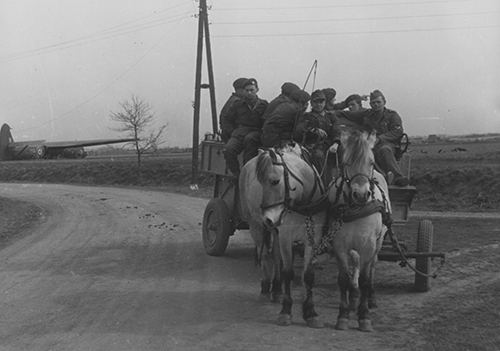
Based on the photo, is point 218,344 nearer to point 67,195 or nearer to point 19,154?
point 67,195

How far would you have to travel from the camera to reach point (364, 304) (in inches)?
233

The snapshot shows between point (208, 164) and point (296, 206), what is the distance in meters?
4.79

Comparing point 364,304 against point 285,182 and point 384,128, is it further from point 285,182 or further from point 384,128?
point 384,128

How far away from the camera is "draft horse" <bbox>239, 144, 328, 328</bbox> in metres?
5.80

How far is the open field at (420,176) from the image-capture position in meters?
21.0

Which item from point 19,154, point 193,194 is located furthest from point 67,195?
point 19,154

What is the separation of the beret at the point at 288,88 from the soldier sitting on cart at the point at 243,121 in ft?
2.61

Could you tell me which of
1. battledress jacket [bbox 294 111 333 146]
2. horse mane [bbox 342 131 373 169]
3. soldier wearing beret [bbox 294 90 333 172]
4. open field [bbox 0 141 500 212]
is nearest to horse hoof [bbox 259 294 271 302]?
soldier wearing beret [bbox 294 90 333 172]

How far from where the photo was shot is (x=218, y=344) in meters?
5.38

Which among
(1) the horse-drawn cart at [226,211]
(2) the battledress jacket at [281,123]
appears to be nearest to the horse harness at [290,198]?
(2) the battledress jacket at [281,123]

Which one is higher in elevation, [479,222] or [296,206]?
[296,206]

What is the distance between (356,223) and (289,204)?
74 cm

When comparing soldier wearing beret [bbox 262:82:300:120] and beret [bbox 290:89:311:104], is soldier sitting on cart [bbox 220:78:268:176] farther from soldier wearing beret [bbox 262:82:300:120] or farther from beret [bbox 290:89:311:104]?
beret [bbox 290:89:311:104]

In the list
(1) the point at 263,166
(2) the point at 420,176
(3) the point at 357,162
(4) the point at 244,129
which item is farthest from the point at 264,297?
(2) the point at 420,176
